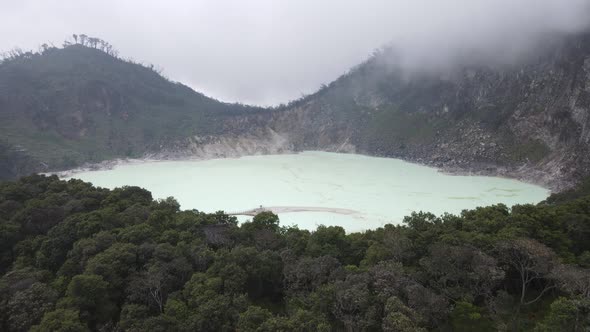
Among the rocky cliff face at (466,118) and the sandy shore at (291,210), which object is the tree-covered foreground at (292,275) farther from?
the rocky cliff face at (466,118)

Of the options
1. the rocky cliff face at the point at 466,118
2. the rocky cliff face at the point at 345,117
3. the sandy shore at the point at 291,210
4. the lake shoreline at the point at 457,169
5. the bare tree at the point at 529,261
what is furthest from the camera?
the rocky cliff face at the point at 345,117

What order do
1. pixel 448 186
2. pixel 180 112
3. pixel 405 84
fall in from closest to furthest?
pixel 448 186 < pixel 405 84 < pixel 180 112

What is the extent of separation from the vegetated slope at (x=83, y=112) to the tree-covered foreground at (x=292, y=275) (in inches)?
2307

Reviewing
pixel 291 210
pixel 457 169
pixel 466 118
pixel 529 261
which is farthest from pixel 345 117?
pixel 529 261

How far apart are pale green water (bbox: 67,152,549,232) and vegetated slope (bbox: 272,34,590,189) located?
8824mm

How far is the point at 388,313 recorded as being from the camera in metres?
11.3

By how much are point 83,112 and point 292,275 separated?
348ft

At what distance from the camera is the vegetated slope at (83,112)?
7836 cm

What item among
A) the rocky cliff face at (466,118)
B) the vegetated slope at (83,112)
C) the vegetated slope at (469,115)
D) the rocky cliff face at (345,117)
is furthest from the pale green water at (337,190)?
the vegetated slope at (83,112)

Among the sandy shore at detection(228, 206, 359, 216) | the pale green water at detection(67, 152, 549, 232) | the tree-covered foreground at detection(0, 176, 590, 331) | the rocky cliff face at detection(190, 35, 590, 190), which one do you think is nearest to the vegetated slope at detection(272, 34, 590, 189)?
the rocky cliff face at detection(190, 35, 590, 190)

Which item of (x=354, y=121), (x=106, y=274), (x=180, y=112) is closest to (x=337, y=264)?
(x=106, y=274)

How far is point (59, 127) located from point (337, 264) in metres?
101

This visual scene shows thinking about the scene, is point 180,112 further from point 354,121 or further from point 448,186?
point 448,186

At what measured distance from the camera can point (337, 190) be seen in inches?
1772
